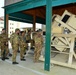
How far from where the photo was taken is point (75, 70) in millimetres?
6469

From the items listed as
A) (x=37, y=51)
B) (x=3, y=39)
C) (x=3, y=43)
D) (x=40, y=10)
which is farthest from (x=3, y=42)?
(x=40, y=10)

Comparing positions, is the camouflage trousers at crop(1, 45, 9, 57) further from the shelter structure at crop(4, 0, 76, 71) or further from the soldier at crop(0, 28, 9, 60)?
the shelter structure at crop(4, 0, 76, 71)

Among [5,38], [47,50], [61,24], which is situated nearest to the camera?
[47,50]

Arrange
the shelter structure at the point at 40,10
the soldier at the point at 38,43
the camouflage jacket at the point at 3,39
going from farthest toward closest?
the camouflage jacket at the point at 3,39
the soldier at the point at 38,43
the shelter structure at the point at 40,10

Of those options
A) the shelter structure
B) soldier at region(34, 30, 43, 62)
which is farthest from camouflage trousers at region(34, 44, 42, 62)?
the shelter structure

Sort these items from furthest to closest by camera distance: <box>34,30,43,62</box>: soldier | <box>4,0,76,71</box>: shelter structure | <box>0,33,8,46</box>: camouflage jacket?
1. <box>0,33,8,46</box>: camouflage jacket
2. <box>34,30,43,62</box>: soldier
3. <box>4,0,76,71</box>: shelter structure

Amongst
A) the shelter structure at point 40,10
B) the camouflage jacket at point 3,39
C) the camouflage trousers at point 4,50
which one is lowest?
the camouflage trousers at point 4,50

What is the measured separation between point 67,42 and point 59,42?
2.18 ft

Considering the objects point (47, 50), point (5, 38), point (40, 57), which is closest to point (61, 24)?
point (40, 57)

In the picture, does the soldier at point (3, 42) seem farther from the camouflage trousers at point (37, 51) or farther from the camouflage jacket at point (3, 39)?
Result: the camouflage trousers at point (37, 51)

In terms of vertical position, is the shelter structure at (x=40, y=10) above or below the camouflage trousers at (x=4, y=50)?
above

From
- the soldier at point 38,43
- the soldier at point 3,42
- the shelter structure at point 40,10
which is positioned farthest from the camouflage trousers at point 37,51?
the soldier at point 3,42

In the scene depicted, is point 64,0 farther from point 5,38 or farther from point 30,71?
point 5,38

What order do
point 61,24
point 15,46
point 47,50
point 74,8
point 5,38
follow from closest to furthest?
1. point 47,50
2. point 15,46
3. point 61,24
4. point 5,38
5. point 74,8
